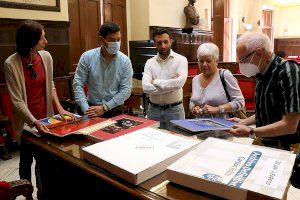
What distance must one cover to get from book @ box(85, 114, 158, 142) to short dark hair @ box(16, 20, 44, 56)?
841 millimetres

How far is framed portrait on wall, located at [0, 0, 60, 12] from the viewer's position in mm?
4277

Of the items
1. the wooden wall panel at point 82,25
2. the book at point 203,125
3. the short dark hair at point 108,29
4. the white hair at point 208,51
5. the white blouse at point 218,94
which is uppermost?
the wooden wall panel at point 82,25

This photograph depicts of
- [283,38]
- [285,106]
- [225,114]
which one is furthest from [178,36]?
[283,38]

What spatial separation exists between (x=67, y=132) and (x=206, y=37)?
703cm

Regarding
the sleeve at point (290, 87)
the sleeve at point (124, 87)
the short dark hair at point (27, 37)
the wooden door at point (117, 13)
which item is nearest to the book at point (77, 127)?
the sleeve at point (124, 87)

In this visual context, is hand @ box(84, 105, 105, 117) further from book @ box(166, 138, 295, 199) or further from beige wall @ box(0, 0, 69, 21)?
beige wall @ box(0, 0, 69, 21)

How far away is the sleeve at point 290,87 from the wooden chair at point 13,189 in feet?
4.35

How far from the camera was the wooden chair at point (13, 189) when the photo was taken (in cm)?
124

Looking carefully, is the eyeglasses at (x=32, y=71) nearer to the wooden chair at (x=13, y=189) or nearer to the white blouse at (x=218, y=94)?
the wooden chair at (x=13, y=189)

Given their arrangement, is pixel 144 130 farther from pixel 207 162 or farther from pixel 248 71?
pixel 248 71

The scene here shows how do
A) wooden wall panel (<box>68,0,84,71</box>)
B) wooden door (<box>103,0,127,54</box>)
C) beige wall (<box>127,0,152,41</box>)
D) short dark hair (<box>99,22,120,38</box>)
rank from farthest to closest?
beige wall (<box>127,0,152,41</box>) → wooden door (<box>103,0,127,54</box>) → wooden wall panel (<box>68,0,84,71</box>) → short dark hair (<box>99,22,120,38</box>)

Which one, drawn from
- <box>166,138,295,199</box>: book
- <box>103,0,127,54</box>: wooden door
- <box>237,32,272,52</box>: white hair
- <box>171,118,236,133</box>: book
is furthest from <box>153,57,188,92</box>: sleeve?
<box>103,0,127,54</box>: wooden door

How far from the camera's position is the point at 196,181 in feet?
3.00

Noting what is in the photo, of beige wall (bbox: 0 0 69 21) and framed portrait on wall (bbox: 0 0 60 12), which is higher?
framed portrait on wall (bbox: 0 0 60 12)
